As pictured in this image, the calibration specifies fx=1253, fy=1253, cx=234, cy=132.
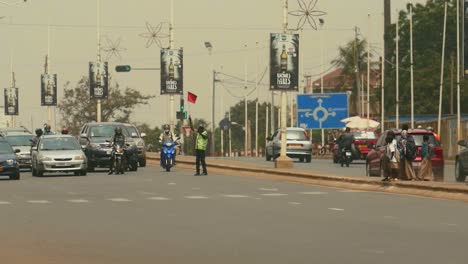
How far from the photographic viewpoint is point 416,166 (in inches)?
1357

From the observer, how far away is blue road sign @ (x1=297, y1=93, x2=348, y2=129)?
90.0 meters

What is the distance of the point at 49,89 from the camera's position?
3487 inches

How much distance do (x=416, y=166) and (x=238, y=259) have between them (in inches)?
815

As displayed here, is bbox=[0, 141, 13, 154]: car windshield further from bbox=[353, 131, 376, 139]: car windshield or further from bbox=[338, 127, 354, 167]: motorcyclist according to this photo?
bbox=[353, 131, 376, 139]: car windshield

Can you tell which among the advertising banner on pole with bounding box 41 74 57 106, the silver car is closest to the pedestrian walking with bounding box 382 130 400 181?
the silver car

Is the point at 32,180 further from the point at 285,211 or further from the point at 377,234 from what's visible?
the point at 377,234

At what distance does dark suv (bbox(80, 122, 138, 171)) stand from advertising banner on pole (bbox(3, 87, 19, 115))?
192 feet

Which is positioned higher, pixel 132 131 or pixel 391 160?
pixel 132 131

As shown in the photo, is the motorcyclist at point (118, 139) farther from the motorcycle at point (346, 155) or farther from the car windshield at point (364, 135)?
the car windshield at point (364, 135)

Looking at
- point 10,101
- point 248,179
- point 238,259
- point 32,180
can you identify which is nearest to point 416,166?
point 248,179

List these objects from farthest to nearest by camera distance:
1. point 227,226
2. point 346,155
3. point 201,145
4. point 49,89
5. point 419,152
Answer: point 49,89 < point 346,155 < point 201,145 < point 419,152 < point 227,226

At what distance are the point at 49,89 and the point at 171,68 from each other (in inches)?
1014

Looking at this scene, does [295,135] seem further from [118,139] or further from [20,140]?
[118,139]

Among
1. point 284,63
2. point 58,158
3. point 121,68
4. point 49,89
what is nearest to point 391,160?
point 284,63
